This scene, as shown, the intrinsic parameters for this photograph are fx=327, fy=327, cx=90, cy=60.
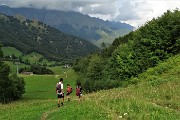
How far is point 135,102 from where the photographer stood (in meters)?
30.1

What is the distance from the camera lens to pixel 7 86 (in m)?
116

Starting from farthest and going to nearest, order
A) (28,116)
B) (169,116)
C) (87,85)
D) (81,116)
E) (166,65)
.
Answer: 1. (87,85)
2. (166,65)
3. (28,116)
4. (81,116)
5. (169,116)

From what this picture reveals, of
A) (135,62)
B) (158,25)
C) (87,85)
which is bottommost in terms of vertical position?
(87,85)

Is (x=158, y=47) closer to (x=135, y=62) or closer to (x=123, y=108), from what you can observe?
(x=135, y=62)

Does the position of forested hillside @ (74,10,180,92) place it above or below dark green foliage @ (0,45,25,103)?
above

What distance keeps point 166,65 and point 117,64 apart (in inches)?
991

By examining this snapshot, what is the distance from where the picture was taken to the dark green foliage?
339ft

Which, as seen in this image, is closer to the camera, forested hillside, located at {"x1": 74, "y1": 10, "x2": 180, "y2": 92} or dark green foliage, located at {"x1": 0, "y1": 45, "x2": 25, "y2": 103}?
forested hillside, located at {"x1": 74, "y1": 10, "x2": 180, "y2": 92}

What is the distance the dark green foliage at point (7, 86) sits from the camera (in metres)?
103

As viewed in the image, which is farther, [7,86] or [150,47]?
[7,86]

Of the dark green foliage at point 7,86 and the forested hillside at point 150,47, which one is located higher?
the forested hillside at point 150,47

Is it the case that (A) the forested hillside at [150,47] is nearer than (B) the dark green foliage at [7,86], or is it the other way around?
(A) the forested hillside at [150,47]

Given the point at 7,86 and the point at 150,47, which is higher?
the point at 150,47

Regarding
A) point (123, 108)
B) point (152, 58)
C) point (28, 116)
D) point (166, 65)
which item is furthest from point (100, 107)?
point (152, 58)
